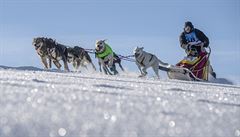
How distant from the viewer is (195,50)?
11.9 metres

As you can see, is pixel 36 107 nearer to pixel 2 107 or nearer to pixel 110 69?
pixel 2 107

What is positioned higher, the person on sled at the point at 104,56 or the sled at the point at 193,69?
the person on sled at the point at 104,56

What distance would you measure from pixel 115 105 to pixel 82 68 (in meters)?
14.6

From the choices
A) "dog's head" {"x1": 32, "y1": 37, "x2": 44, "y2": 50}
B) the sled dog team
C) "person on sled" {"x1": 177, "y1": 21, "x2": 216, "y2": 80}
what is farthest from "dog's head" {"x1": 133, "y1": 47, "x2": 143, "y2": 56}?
"dog's head" {"x1": 32, "y1": 37, "x2": 44, "y2": 50}

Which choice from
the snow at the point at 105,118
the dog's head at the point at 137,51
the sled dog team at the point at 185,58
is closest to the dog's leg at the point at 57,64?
the sled dog team at the point at 185,58

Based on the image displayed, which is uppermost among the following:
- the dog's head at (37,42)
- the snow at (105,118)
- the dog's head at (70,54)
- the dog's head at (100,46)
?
the dog's head at (37,42)

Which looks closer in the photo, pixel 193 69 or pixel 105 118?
pixel 105 118

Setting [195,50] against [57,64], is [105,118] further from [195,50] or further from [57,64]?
[57,64]

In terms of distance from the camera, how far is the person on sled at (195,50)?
11695 millimetres

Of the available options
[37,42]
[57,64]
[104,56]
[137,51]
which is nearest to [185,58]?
[137,51]

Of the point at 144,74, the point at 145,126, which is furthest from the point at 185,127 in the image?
the point at 144,74

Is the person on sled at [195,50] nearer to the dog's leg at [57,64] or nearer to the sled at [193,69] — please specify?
the sled at [193,69]

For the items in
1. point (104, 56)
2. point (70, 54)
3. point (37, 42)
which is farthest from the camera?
point (70, 54)

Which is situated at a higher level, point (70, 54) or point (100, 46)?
point (100, 46)
